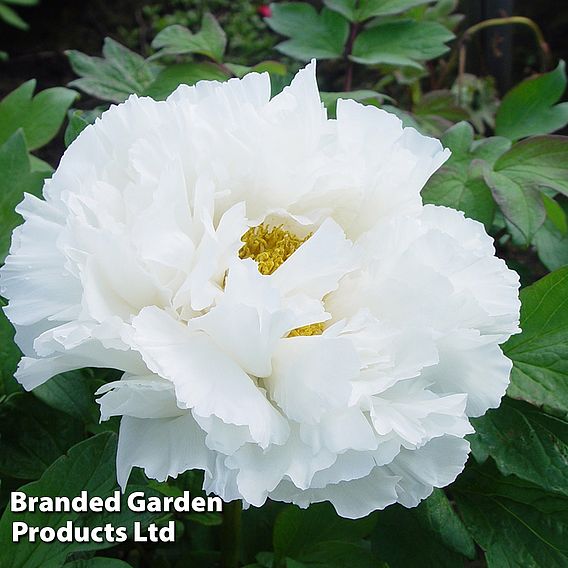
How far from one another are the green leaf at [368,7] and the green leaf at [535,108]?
0.48 ft

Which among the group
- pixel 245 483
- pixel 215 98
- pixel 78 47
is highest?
pixel 215 98

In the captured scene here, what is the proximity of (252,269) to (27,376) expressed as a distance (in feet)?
0.50

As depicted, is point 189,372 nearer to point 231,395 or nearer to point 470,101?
point 231,395

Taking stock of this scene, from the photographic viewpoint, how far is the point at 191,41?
A: 0.87 m

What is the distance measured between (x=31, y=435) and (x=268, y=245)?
26 cm

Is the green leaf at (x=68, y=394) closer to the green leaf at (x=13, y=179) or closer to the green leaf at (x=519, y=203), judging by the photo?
the green leaf at (x=13, y=179)

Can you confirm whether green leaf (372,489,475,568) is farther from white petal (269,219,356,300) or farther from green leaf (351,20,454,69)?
green leaf (351,20,454,69)

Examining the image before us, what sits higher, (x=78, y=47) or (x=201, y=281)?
(x=201, y=281)

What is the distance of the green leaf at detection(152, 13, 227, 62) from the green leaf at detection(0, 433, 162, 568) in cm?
43

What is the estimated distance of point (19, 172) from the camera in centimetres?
76

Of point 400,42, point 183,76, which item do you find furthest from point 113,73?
point 400,42

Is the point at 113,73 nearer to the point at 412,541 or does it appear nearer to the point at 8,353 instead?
the point at 8,353

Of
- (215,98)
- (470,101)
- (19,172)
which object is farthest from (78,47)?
(215,98)

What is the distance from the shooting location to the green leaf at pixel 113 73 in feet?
2.89
